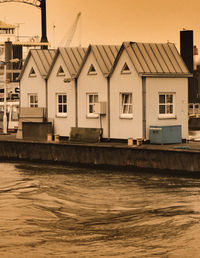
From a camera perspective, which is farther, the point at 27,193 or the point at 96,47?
the point at 96,47

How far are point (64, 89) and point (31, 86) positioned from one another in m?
4.17

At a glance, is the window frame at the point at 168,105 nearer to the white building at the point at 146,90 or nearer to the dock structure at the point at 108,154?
the white building at the point at 146,90

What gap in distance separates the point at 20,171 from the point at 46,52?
12.1m

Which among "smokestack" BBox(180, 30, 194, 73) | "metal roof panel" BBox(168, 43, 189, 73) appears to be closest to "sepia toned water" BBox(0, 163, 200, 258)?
"metal roof panel" BBox(168, 43, 189, 73)

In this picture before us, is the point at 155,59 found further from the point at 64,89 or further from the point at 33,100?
the point at 33,100

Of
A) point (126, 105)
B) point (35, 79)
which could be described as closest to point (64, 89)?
point (35, 79)

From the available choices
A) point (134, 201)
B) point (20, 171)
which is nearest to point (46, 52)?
point (20, 171)

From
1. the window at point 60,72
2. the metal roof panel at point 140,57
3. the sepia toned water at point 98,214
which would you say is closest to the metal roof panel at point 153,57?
the metal roof panel at point 140,57

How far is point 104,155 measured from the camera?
160 feet

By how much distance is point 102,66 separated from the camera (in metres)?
53.0

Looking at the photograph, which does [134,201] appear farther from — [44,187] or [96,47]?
[96,47]

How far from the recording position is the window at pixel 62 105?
56.8m

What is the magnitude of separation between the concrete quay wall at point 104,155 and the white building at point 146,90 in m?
2.60

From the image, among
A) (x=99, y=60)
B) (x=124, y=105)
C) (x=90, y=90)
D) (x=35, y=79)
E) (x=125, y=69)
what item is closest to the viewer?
(x=125, y=69)
